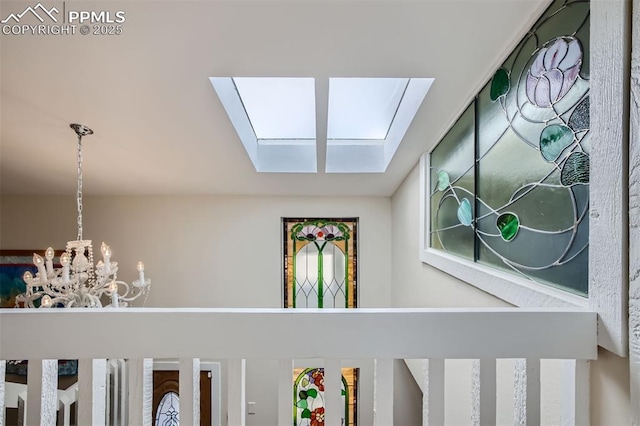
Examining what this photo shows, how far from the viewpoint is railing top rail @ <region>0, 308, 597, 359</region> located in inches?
23.3

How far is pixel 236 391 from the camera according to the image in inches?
24.7

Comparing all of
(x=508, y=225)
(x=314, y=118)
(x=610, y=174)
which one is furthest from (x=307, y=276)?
(x=610, y=174)

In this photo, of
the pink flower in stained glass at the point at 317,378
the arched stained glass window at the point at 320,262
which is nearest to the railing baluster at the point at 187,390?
the arched stained glass window at the point at 320,262

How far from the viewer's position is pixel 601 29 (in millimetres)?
602

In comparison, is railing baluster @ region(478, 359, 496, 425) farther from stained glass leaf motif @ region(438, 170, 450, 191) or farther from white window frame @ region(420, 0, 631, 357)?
stained glass leaf motif @ region(438, 170, 450, 191)

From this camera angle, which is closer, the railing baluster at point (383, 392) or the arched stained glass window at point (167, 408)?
the railing baluster at point (383, 392)

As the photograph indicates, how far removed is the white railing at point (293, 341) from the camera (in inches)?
23.2

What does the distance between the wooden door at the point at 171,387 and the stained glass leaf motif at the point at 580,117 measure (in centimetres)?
303

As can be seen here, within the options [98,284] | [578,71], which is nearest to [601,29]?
[578,71]

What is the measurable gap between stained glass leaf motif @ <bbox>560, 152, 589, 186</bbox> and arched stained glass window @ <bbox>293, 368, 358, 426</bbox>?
269 cm

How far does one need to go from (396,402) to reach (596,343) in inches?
92.9

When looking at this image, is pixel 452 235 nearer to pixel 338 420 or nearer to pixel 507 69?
pixel 507 69

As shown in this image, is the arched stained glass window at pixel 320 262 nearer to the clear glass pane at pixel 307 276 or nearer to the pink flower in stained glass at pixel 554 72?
the clear glass pane at pixel 307 276

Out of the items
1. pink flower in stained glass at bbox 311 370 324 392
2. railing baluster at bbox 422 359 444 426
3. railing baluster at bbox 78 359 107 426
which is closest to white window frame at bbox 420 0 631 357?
railing baluster at bbox 422 359 444 426
